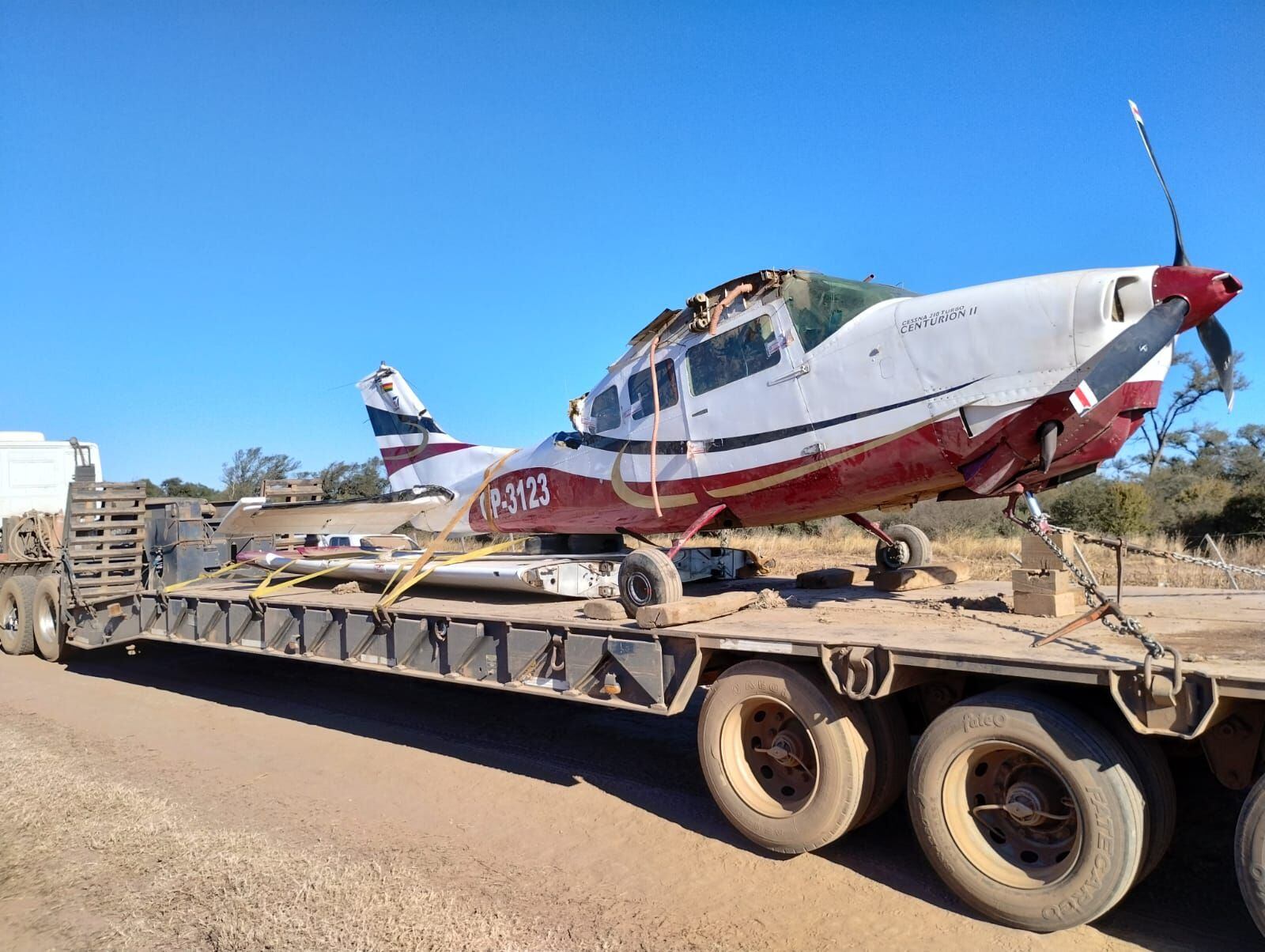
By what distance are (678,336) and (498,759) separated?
3.74 m

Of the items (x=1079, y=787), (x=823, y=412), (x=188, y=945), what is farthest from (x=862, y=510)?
(x=188, y=945)

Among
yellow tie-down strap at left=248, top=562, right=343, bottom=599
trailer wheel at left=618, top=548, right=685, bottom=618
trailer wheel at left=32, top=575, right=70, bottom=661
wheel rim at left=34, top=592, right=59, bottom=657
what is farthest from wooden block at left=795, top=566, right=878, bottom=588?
wheel rim at left=34, top=592, right=59, bottom=657

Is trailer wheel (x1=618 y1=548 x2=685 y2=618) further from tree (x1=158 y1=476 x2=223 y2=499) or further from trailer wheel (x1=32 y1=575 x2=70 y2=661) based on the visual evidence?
tree (x1=158 y1=476 x2=223 y2=499)

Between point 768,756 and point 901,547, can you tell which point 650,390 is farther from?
point 768,756

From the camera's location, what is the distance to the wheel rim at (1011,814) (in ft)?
12.5

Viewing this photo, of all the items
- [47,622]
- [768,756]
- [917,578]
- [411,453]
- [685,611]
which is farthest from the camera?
[47,622]

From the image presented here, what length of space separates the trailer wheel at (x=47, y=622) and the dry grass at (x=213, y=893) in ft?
21.0

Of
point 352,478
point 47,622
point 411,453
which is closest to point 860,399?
point 411,453

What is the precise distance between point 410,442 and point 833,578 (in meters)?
6.32

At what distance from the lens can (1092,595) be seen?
15.2 ft

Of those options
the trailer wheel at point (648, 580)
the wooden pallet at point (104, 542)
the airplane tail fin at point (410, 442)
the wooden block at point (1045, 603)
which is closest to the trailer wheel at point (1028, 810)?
the wooden block at point (1045, 603)

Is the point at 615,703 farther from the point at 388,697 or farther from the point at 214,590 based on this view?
the point at 214,590

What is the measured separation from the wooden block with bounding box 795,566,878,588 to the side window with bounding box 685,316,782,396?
2.17 metres

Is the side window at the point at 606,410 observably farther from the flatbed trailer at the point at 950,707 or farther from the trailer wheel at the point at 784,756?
the trailer wheel at the point at 784,756
